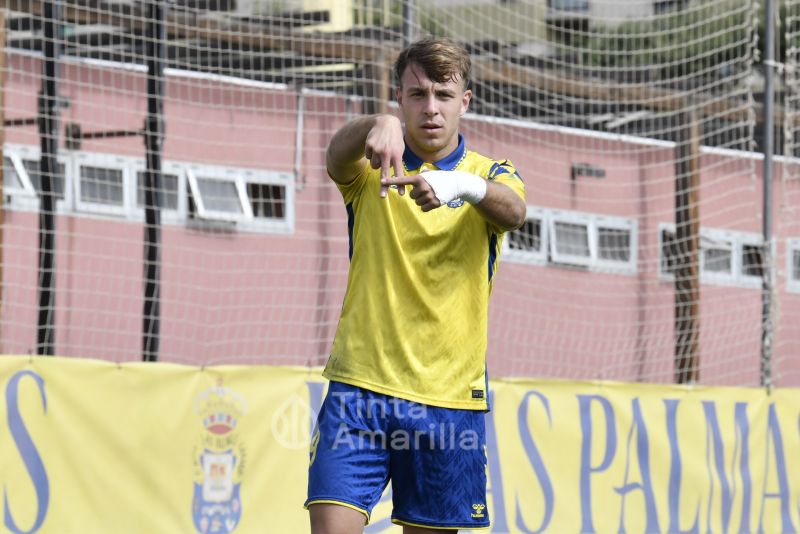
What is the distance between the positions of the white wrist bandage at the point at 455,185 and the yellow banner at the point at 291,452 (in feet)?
10.8

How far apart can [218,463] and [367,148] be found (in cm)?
348

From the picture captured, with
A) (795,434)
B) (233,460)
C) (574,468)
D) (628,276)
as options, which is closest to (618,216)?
(628,276)

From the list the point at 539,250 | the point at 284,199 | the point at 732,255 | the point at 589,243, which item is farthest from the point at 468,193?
the point at 589,243

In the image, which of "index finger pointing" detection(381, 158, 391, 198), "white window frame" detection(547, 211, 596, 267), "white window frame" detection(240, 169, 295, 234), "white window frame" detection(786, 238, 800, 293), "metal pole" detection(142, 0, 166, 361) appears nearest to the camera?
"index finger pointing" detection(381, 158, 391, 198)

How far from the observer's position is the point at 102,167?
8.43 m

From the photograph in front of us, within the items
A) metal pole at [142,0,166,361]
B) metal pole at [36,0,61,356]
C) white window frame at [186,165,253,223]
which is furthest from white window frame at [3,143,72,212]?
metal pole at [142,0,166,361]

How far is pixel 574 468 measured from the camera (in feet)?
23.0

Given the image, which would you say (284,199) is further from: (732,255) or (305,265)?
(732,255)

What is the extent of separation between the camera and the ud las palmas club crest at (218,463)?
6.18 metres

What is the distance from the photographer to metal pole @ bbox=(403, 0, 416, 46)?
725 centimetres

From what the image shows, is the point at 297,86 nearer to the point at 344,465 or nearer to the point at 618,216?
the point at 618,216

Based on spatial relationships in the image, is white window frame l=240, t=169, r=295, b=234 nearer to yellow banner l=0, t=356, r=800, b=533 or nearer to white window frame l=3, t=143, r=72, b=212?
white window frame l=3, t=143, r=72, b=212

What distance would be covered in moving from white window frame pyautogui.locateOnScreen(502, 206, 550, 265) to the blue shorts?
20.6ft

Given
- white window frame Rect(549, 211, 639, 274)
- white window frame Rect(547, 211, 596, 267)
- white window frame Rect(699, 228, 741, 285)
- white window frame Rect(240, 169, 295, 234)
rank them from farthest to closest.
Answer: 1. white window frame Rect(549, 211, 639, 274)
2. white window frame Rect(547, 211, 596, 267)
3. white window frame Rect(699, 228, 741, 285)
4. white window frame Rect(240, 169, 295, 234)
